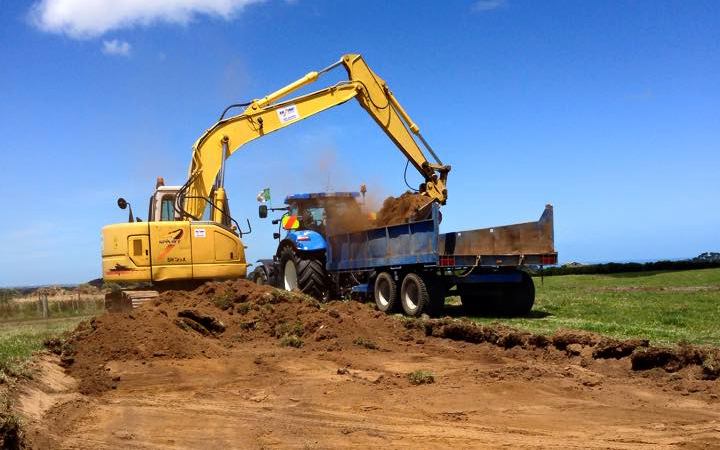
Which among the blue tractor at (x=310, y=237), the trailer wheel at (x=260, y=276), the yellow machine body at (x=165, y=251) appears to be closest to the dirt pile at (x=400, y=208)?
the blue tractor at (x=310, y=237)

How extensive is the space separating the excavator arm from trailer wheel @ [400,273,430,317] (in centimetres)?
282

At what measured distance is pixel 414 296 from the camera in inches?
573

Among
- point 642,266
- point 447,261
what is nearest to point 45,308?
point 447,261

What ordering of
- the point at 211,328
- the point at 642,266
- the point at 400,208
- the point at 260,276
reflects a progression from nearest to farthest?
the point at 211,328 < the point at 400,208 < the point at 260,276 < the point at 642,266

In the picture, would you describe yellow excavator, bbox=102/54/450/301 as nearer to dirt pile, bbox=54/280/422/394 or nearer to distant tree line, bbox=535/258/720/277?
dirt pile, bbox=54/280/422/394

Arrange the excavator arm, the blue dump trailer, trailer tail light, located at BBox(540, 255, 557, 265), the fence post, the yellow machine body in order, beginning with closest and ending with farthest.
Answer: the yellow machine body → trailer tail light, located at BBox(540, 255, 557, 265) → the blue dump trailer → the excavator arm → the fence post

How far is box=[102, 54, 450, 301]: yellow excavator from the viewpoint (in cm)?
1339

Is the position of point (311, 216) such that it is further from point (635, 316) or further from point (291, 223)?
point (635, 316)

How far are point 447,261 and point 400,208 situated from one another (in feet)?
9.64

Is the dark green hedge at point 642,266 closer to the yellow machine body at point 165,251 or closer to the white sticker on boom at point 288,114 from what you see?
the white sticker on boom at point 288,114

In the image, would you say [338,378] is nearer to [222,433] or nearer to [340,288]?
[222,433]

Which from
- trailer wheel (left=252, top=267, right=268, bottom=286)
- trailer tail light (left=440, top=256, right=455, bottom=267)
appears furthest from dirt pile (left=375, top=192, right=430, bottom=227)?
trailer wheel (left=252, top=267, right=268, bottom=286)

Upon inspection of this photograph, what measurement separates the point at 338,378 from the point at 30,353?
13.3ft

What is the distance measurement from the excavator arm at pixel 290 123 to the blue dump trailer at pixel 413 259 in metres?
2.03
